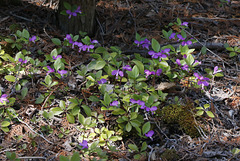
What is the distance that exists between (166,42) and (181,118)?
135 cm

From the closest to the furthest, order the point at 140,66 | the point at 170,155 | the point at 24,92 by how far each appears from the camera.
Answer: the point at 170,155 < the point at 24,92 < the point at 140,66

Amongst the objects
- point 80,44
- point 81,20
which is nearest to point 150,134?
point 80,44

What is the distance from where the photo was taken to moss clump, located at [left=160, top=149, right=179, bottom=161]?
7.05 ft

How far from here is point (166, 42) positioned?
3.53 meters

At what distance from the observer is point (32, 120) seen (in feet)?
7.97

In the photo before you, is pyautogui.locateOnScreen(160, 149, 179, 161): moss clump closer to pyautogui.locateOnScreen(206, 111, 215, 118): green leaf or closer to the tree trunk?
pyautogui.locateOnScreen(206, 111, 215, 118): green leaf

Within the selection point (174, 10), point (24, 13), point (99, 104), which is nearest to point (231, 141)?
point (99, 104)

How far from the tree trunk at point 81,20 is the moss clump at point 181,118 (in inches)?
66.9

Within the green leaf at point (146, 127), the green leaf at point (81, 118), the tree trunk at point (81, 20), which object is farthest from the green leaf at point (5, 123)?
the tree trunk at point (81, 20)

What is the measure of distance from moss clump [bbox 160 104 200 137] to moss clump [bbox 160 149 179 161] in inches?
14.9

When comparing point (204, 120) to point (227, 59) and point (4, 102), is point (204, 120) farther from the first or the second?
point (4, 102)

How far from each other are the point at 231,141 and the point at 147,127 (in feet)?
2.53

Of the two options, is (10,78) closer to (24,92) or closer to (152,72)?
(24,92)

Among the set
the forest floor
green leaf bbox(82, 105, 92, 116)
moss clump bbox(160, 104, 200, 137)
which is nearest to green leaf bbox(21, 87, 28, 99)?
the forest floor
